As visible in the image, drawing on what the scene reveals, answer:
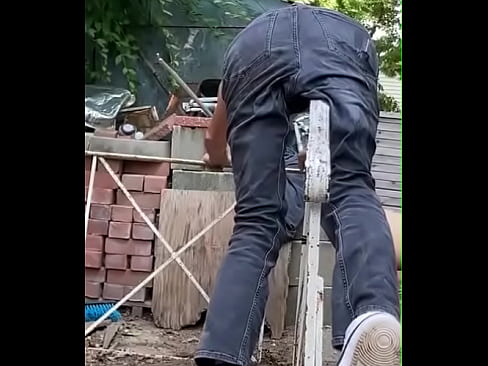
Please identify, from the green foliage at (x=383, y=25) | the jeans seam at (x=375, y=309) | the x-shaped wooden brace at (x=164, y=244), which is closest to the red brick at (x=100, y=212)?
the x-shaped wooden brace at (x=164, y=244)

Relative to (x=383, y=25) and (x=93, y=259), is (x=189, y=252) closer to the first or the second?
(x=93, y=259)

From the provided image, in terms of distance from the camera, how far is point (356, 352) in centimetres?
104

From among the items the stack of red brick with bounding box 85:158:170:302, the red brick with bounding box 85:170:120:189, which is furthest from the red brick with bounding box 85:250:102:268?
the red brick with bounding box 85:170:120:189

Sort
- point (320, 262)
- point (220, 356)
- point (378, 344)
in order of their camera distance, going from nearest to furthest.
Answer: point (378, 344)
point (220, 356)
point (320, 262)

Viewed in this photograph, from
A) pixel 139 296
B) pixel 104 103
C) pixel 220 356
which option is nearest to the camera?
pixel 220 356

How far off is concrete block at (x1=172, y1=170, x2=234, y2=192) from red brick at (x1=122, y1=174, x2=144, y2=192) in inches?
4.0

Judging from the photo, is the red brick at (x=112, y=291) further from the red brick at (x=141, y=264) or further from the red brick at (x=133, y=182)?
the red brick at (x=133, y=182)

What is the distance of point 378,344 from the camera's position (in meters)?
1.02

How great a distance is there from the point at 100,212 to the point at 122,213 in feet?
0.22

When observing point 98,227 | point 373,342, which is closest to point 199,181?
point 98,227

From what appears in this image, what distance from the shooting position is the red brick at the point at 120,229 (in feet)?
7.45
